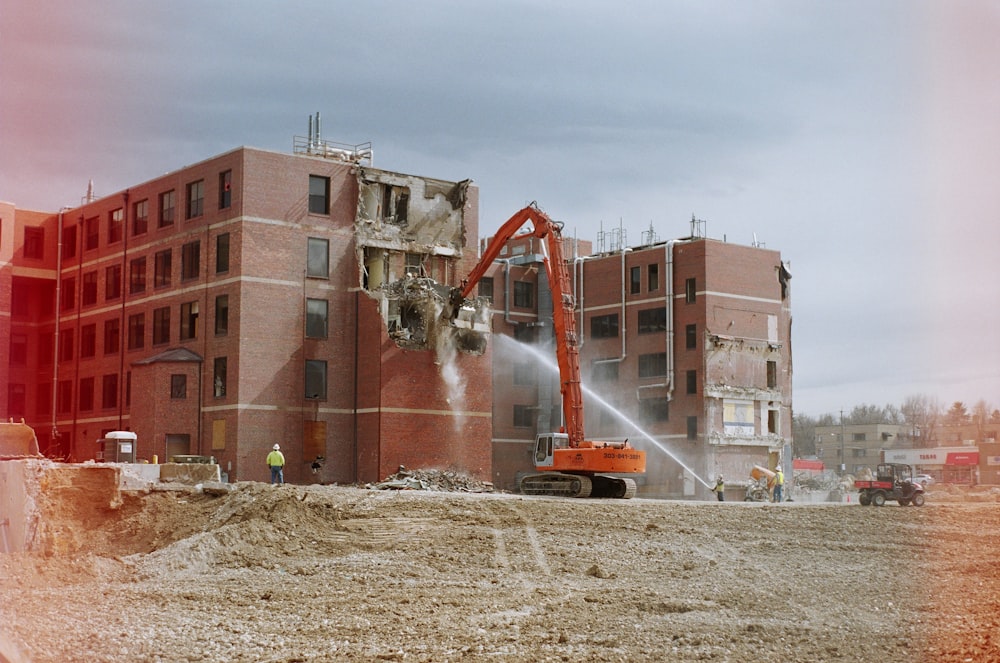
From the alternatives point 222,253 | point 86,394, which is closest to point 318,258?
point 222,253

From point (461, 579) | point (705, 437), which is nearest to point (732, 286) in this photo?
point (705, 437)

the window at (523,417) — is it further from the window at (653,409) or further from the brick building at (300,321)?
the brick building at (300,321)

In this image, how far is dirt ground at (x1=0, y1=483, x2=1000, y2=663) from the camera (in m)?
18.8

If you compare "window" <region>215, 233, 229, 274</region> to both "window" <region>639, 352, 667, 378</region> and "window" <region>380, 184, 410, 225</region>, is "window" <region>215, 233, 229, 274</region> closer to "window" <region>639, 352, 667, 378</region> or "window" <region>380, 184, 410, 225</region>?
"window" <region>380, 184, 410, 225</region>

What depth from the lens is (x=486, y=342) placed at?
194 feet

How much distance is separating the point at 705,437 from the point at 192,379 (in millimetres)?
31421

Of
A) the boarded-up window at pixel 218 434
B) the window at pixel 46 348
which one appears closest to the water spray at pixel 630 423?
the boarded-up window at pixel 218 434

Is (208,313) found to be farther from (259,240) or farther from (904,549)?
(904,549)

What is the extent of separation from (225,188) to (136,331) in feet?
35.7

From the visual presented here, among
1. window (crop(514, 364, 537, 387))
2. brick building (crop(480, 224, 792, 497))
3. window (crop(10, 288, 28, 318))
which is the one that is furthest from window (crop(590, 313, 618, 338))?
window (crop(10, 288, 28, 318))

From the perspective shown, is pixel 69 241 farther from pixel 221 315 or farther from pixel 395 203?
pixel 395 203

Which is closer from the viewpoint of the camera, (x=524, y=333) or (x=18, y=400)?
(x=18, y=400)

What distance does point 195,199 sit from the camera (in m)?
60.4

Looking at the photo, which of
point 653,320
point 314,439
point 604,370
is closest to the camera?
point 314,439
